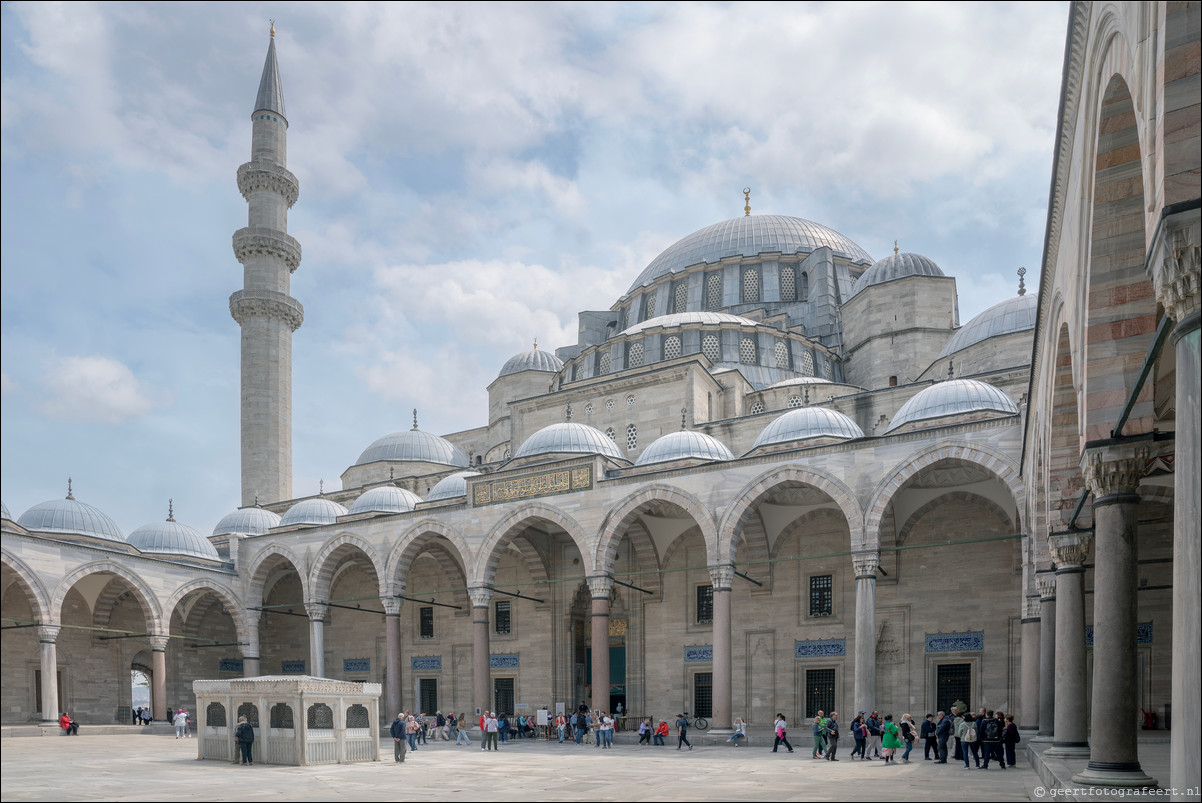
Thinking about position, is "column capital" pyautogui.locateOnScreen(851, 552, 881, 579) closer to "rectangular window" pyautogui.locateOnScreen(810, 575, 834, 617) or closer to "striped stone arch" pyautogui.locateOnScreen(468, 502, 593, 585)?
"rectangular window" pyautogui.locateOnScreen(810, 575, 834, 617)

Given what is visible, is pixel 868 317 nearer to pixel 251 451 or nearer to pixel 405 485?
pixel 405 485

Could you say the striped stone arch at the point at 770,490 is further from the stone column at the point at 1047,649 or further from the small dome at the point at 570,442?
the small dome at the point at 570,442

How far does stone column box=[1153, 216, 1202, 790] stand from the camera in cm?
420

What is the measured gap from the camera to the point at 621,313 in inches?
1403

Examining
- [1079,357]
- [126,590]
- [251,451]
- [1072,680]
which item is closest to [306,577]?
[126,590]

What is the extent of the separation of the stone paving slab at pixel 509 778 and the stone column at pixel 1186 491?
4.68m

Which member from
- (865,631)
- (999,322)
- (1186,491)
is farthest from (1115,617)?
(999,322)

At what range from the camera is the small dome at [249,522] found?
2761 cm

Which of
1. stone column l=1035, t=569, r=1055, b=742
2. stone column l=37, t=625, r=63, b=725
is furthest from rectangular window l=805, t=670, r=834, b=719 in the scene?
stone column l=37, t=625, r=63, b=725

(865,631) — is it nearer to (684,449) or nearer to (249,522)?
(684,449)

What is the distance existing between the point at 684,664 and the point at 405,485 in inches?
446

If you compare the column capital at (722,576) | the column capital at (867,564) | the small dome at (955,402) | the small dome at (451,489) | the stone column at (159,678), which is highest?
the small dome at (955,402)

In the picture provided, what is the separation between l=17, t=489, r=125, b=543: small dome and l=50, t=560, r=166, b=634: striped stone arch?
1.09m

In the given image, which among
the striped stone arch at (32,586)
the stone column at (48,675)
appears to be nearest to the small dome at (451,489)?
the striped stone arch at (32,586)
